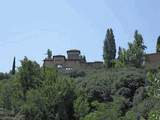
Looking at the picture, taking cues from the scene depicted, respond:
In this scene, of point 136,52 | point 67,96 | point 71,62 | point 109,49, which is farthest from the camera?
point 71,62

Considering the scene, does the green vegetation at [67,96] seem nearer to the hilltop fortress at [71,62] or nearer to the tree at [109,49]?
the tree at [109,49]

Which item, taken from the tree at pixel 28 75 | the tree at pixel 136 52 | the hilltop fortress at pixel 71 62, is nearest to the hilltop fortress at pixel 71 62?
the hilltop fortress at pixel 71 62

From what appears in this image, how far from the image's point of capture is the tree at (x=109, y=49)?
9761cm

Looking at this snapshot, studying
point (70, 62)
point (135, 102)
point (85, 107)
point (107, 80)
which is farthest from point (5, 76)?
point (85, 107)

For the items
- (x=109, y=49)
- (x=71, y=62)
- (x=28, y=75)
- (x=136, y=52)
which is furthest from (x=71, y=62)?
(x=28, y=75)

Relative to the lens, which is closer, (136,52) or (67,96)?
(67,96)

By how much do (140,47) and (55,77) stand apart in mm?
36223

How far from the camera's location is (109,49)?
9931 centimetres

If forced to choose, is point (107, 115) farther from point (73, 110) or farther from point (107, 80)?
point (107, 80)

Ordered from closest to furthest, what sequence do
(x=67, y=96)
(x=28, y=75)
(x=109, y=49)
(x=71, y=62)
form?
(x=67, y=96)
(x=28, y=75)
(x=109, y=49)
(x=71, y=62)

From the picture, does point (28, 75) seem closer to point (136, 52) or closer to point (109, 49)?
point (136, 52)

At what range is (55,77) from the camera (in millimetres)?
49375

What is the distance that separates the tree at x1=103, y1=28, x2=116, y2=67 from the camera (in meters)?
97.6

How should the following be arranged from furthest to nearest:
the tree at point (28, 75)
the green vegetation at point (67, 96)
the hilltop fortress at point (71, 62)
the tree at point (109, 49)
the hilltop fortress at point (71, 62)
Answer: the hilltop fortress at point (71, 62) < the hilltop fortress at point (71, 62) < the tree at point (109, 49) < the tree at point (28, 75) < the green vegetation at point (67, 96)
